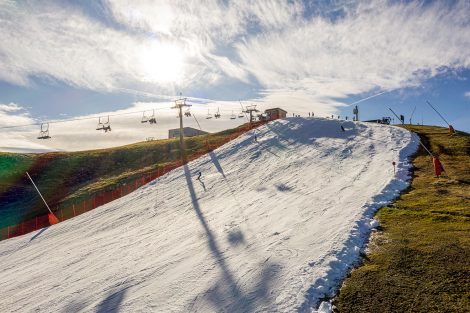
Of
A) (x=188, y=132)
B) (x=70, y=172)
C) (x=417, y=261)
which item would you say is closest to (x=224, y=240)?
(x=417, y=261)

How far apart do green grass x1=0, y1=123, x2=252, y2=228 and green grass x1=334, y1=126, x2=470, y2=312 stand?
46267mm

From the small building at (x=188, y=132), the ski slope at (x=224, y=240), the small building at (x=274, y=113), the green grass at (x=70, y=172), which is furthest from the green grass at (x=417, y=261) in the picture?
the small building at (x=188, y=132)

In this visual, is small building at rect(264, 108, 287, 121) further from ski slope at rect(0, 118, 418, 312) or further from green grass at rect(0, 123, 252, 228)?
ski slope at rect(0, 118, 418, 312)

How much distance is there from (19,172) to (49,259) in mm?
52980

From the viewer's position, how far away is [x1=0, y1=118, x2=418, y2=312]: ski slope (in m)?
14.8

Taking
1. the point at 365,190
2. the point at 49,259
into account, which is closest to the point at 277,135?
the point at 365,190

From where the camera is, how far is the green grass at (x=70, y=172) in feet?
184

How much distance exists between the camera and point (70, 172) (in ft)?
232

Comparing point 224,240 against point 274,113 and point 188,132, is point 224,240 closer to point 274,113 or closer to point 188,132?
point 274,113

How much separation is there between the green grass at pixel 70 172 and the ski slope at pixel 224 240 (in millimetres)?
18154

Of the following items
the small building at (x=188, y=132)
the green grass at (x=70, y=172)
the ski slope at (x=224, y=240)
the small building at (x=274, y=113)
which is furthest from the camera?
the small building at (x=188, y=132)

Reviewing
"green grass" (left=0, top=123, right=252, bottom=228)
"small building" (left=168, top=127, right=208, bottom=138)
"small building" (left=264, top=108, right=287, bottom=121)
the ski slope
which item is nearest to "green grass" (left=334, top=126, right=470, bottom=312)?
the ski slope

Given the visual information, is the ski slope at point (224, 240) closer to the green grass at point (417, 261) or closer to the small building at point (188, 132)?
the green grass at point (417, 261)

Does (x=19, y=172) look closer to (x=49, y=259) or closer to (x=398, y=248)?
(x=49, y=259)
